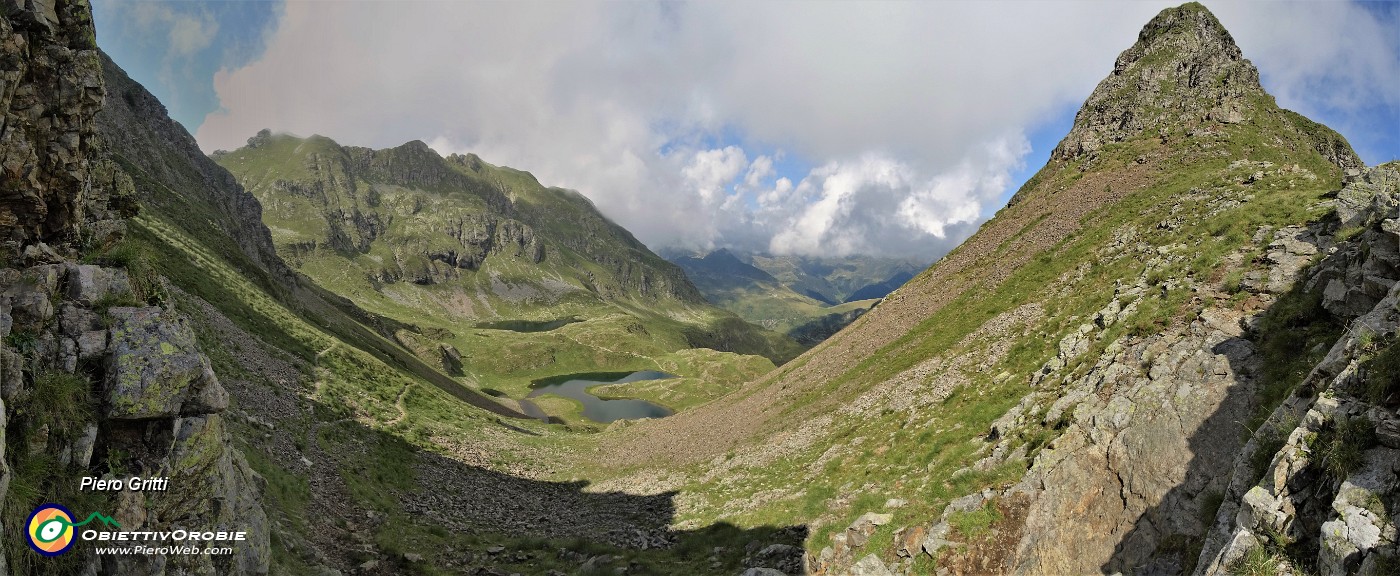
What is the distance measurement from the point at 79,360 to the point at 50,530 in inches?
137

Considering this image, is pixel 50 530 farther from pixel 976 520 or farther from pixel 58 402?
pixel 976 520

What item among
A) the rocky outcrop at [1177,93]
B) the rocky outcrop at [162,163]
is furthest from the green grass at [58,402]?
the rocky outcrop at [162,163]

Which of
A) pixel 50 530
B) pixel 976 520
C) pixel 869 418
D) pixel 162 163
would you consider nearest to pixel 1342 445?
pixel 976 520

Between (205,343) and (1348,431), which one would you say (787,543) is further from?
(205,343)

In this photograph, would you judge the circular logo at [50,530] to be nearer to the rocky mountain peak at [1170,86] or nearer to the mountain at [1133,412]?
the mountain at [1133,412]

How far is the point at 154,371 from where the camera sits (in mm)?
11297

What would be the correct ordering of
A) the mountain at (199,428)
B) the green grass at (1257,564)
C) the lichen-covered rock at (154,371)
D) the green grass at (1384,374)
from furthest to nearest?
the lichen-covered rock at (154,371), the mountain at (199,428), the green grass at (1384,374), the green grass at (1257,564)

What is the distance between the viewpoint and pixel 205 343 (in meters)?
35.6

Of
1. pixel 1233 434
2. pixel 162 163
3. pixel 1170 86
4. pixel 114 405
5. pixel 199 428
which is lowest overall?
pixel 1233 434

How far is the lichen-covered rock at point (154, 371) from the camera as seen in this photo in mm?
10828

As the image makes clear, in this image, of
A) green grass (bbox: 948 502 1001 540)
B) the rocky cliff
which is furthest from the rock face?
green grass (bbox: 948 502 1001 540)

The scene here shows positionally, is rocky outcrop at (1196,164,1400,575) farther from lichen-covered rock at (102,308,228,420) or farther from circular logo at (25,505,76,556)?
lichen-covered rock at (102,308,228,420)

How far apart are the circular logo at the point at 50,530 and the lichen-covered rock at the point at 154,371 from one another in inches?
86.0

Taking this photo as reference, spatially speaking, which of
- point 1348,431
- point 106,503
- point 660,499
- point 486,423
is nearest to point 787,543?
Answer: point 660,499
